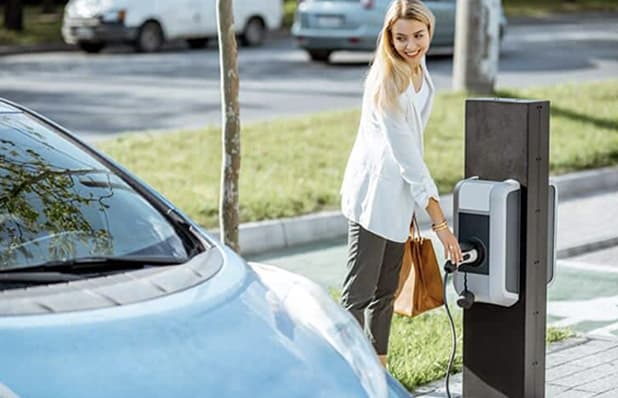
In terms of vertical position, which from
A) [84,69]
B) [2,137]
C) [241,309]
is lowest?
[84,69]

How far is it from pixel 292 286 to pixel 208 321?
2.05 feet

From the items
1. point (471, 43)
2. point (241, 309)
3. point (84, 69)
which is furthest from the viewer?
point (84, 69)

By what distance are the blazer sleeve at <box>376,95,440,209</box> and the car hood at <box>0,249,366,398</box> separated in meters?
1.61

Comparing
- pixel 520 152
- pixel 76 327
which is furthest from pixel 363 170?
pixel 76 327

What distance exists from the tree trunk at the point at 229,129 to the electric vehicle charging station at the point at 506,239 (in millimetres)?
2010

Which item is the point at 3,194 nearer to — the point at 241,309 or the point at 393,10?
the point at 241,309

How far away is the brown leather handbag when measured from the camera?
5832 mm

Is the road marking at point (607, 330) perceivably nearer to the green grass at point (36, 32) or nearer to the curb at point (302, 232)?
the curb at point (302, 232)

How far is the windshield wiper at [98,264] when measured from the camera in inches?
157

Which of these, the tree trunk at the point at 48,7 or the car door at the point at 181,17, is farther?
the tree trunk at the point at 48,7

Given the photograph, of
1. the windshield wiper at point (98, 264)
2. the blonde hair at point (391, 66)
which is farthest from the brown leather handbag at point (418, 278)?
the windshield wiper at point (98, 264)

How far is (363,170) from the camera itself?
568 cm

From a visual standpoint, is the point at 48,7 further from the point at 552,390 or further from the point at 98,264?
the point at 98,264

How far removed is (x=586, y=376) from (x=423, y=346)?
83cm
